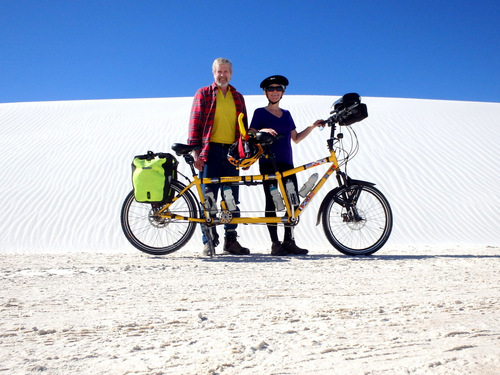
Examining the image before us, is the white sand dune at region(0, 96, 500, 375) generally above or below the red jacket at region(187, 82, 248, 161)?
below

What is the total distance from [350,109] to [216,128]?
1297 mm

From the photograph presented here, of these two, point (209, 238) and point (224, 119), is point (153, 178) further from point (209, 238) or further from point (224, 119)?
point (224, 119)

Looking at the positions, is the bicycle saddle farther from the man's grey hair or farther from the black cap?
the black cap

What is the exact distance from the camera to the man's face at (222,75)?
3.95 metres

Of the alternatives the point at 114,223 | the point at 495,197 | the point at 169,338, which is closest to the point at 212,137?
the point at 169,338

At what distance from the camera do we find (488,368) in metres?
1.33

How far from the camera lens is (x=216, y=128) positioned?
13.2 ft

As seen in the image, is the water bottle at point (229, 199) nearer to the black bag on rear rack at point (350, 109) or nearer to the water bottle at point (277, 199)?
the water bottle at point (277, 199)

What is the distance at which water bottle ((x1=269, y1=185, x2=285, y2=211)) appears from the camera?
383 cm

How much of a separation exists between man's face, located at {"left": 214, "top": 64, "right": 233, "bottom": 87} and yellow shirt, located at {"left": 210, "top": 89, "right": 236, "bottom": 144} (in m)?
0.08

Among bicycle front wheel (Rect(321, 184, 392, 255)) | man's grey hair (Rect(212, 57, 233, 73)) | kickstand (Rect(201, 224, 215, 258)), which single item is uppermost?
man's grey hair (Rect(212, 57, 233, 73))

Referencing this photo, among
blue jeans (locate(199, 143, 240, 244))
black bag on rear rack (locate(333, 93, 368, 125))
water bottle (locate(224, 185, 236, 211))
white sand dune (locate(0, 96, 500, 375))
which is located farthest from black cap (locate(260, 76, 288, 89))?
white sand dune (locate(0, 96, 500, 375))

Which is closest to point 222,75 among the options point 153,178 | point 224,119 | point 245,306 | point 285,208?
point 224,119

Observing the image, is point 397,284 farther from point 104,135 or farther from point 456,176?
point 104,135
